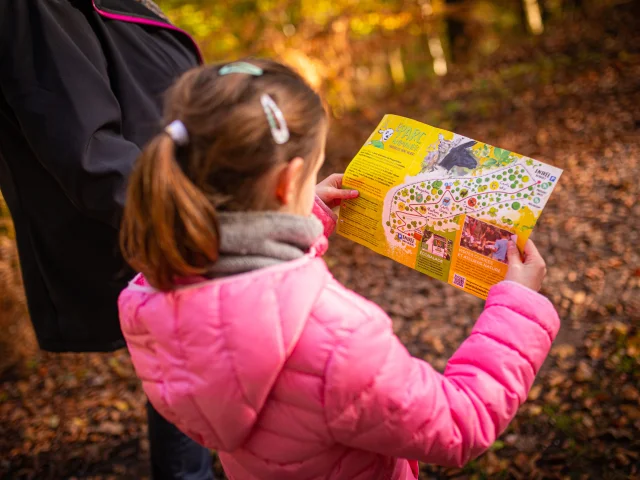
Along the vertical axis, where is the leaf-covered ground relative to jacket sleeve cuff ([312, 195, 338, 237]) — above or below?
below

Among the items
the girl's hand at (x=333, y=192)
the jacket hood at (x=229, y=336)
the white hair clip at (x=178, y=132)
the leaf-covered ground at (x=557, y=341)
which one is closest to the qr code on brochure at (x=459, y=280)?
the girl's hand at (x=333, y=192)

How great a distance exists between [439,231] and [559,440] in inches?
73.9

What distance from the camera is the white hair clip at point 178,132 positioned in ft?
3.77

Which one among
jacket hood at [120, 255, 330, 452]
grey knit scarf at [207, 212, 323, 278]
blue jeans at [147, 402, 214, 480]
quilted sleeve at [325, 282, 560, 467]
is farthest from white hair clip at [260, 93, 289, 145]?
blue jeans at [147, 402, 214, 480]

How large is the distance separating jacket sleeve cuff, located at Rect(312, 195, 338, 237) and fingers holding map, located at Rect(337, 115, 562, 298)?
0.04 meters

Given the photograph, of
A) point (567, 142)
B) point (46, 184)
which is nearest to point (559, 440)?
point (46, 184)

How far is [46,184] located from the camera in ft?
6.51

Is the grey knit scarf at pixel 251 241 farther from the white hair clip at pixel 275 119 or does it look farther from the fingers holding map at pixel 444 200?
the fingers holding map at pixel 444 200

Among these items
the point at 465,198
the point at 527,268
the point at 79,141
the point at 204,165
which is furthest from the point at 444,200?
the point at 79,141

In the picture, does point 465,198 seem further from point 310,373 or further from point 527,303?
point 310,373

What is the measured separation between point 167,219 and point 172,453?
5.84 ft

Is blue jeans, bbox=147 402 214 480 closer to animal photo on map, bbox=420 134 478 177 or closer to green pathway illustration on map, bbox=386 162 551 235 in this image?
green pathway illustration on map, bbox=386 162 551 235

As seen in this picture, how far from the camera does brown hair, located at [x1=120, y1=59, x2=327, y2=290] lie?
3.72 feet

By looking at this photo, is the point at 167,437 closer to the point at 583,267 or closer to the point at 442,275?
the point at 442,275
